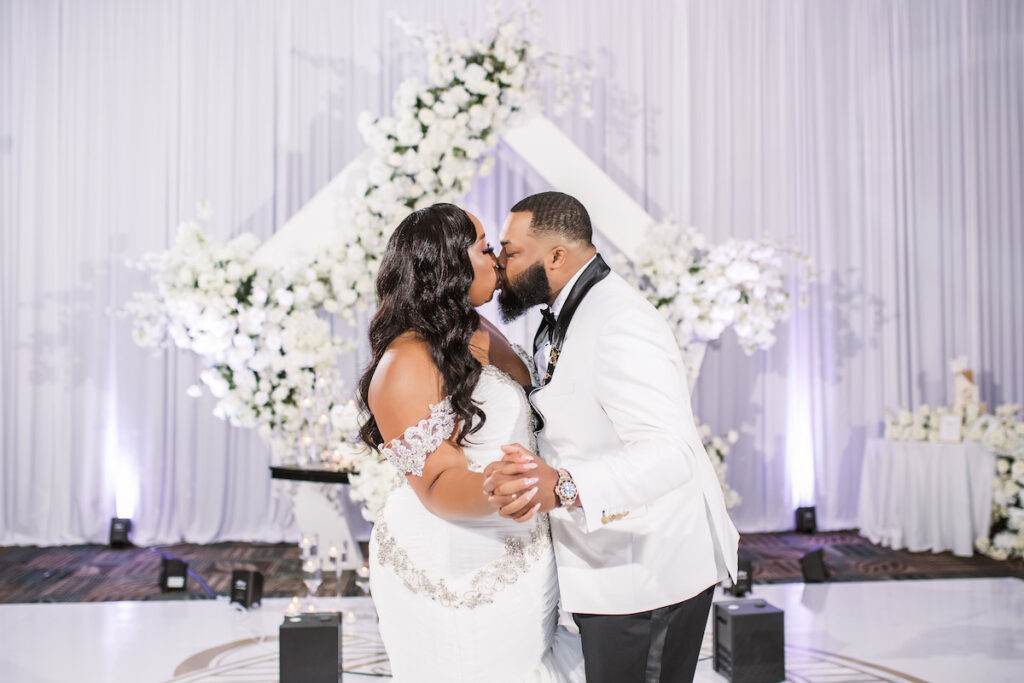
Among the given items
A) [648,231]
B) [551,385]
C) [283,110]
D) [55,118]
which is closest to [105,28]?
[55,118]

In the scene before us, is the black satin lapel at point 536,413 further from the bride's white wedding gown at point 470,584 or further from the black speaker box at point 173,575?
the black speaker box at point 173,575

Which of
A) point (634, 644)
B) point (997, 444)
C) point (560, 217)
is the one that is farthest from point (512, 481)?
point (997, 444)

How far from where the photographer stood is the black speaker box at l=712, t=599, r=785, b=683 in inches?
138

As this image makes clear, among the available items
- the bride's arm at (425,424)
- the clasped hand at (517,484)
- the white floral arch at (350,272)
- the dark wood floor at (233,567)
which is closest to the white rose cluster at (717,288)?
the white floral arch at (350,272)

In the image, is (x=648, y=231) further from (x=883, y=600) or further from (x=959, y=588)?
(x=959, y=588)

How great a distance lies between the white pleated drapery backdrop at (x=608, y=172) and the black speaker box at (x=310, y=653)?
11.1ft

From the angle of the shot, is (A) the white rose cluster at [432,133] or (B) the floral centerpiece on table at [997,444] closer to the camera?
(A) the white rose cluster at [432,133]

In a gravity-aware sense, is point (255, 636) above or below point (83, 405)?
below

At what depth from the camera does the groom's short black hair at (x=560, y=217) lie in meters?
2.21

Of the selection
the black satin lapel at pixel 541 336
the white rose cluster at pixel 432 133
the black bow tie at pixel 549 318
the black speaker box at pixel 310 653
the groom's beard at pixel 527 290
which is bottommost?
the black speaker box at pixel 310 653

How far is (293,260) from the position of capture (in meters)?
4.78

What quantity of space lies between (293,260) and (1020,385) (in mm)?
6442

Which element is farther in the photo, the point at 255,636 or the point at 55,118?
the point at 55,118

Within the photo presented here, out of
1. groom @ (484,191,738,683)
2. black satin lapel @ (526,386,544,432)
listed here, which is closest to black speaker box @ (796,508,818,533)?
groom @ (484,191,738,683)
